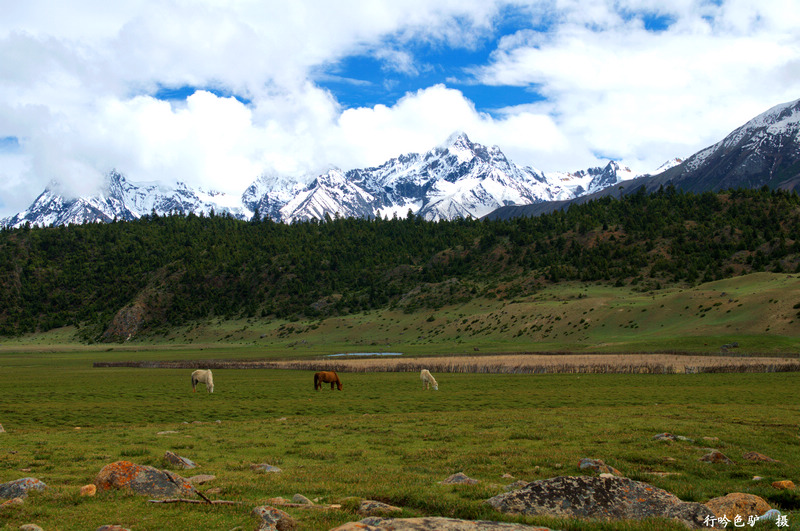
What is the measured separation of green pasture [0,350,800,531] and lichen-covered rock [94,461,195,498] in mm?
322

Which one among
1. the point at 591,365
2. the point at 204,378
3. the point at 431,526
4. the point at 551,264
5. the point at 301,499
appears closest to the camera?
the point at 431,526

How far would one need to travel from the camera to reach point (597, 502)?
10625 mm

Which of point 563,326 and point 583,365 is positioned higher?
point 563,326

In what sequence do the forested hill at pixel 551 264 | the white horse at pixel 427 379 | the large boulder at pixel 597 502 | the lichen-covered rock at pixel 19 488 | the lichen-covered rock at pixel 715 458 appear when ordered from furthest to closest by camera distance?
the forested hill at pixel 551 264 < the white horse at pixel 427 379 < the lichen-covered rock at pixel 715 458 < the lichen-covered rock at pixel 19 488 < the large boulder at pixel 597 502

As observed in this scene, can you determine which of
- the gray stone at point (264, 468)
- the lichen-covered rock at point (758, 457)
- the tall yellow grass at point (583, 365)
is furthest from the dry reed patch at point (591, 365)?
the gray stone at point (264, 468)

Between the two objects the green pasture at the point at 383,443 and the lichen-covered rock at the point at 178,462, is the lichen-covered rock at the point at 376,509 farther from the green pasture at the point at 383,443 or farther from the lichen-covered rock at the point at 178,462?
the lichen-covered rock at the point at 178,462

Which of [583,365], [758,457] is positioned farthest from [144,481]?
[583,365]

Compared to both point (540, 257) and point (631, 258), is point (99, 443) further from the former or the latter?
point (540, 257)

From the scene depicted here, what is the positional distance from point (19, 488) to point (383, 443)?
1101cm

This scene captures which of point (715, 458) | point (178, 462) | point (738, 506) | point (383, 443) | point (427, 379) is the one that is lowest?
point (427, 379)

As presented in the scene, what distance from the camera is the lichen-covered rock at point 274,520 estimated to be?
9.91m

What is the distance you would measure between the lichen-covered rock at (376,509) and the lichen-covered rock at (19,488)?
6.85 meters

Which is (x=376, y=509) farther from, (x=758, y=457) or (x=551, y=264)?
(x=551, y=264)

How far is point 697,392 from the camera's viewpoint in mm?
38812
